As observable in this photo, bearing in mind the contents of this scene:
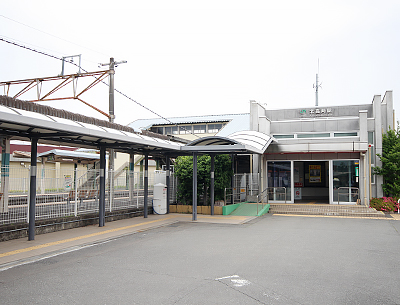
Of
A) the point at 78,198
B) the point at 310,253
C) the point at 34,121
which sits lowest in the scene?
the point at 310,253

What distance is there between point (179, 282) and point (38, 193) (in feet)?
23.0

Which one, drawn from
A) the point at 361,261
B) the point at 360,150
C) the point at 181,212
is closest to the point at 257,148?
the point at 181,212

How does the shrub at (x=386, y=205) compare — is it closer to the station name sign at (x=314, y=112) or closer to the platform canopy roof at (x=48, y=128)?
the station name sign at (x=314, y=112)

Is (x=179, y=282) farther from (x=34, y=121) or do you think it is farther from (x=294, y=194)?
(x=294, y=194)

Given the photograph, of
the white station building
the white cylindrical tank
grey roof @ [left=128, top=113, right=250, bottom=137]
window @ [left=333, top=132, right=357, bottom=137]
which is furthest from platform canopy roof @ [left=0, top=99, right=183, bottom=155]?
grey roof @ [left=128, top=113, right=250, bottom=137]

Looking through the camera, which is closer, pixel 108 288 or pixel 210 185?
pixel 108 288

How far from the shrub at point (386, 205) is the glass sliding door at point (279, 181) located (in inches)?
177

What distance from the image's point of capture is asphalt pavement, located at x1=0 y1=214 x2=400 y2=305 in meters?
5.63

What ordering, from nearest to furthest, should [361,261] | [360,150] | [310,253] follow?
[361,261]
[310,253]
[360,150]

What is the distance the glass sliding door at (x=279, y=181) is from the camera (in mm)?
21406

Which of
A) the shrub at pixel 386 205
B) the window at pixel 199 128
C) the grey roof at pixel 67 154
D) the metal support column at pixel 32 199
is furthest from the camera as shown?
the window at pixel 199 128

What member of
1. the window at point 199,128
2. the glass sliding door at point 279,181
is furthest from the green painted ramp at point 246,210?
the window at point 199,128

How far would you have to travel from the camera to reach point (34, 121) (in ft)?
27.1

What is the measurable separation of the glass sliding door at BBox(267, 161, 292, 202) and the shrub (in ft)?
14.8
